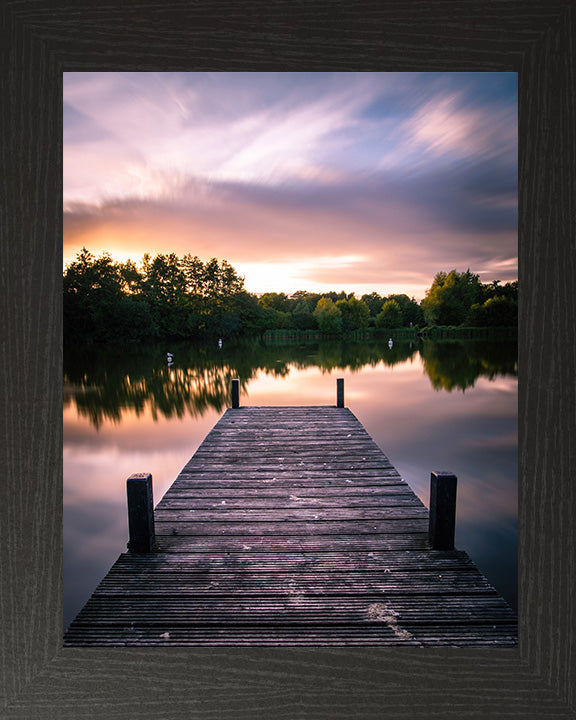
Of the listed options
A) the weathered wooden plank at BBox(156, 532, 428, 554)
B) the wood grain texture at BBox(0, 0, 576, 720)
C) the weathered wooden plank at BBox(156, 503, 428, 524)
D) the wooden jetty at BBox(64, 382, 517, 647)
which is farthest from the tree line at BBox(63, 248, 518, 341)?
the wood grain texture at BBox(0, 0, 576, 720)

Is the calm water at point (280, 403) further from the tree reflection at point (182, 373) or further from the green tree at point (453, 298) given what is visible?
the green tree at point (453, 298)

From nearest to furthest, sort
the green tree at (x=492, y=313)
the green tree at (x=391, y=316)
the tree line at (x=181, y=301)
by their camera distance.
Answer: the green tree at (x=492, y=313) → the tree line at (x=181, y=301) → the green tree at (x=391, y=316)

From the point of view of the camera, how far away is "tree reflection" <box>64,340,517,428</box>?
13541 millimetres

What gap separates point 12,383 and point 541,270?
56.4 inches

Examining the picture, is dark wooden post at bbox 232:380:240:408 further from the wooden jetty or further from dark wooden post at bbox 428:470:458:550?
dark wooden post at bbox 428:470:458:550

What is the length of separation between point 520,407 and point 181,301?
36.9m

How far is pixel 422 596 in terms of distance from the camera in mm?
2199

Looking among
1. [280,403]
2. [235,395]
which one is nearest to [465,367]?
[280,403]

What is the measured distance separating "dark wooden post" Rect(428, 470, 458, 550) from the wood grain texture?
1.67 metres

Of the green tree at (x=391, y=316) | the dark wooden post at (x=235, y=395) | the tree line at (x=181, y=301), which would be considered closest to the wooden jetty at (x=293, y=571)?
the dark wooden post at (x=235, y=395)

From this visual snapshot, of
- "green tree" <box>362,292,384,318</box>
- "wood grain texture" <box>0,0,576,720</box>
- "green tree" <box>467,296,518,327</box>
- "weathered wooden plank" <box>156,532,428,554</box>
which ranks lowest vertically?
"weathered wooden plank" <box>156,532,428,554</box>

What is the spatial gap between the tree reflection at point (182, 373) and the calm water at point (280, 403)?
0.23 feet

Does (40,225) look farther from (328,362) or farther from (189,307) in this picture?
(189,307)

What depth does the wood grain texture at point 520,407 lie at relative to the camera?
1.04 metres
